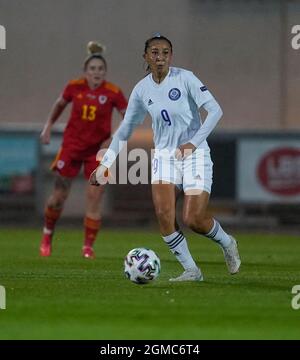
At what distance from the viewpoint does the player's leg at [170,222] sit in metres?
11.8

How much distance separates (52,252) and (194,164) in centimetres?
503

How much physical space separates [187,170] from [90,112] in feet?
13.2

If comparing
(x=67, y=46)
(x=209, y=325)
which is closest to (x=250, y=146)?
(x=67, y=46)

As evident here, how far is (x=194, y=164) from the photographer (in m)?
11.9

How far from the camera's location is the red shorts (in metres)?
15.8

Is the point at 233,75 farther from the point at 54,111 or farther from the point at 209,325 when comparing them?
the point at 209,325

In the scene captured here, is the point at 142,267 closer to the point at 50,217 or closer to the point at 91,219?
the point at 91,219

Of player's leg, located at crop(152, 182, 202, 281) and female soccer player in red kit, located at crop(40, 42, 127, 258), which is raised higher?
female soccer player in red kit, located at crop(40, 42, 127, 258)

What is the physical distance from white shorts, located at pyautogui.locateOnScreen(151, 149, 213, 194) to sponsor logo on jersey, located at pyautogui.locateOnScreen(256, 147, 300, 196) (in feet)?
37.8

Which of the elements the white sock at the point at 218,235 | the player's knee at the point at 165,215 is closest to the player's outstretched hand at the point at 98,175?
the player's knee at the point at 165,215

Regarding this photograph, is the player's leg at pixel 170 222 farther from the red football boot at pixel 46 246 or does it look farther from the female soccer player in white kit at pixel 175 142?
the red football boot at pixel 46 246

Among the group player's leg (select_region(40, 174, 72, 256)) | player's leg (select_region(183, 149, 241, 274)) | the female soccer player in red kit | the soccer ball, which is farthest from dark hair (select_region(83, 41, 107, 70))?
the soccer ball

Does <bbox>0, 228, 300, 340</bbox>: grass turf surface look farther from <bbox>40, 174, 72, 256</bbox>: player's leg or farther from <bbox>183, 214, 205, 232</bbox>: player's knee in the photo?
<bbox>183, 214, 205, 232</bbox>: player's knee

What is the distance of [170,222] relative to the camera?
1187 cm
